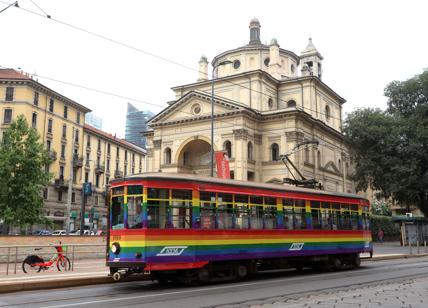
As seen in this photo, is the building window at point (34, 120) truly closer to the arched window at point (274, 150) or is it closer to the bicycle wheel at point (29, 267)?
the arched window at point (274, 150)

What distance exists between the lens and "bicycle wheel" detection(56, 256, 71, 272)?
52.1 feet

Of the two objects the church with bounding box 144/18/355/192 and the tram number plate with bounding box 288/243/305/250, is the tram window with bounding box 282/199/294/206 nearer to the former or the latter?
the tram number plate with bounding box 288/243/305/250

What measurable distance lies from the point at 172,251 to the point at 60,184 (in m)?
46.3

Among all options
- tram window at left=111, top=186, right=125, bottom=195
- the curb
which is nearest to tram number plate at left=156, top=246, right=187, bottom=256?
tram window at left=111, top=186, right=125, bottom=195

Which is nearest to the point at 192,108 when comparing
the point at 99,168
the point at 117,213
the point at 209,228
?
the point at 99,168

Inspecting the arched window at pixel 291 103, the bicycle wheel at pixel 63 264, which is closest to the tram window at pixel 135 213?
the bicycle wheel at pixel 63 264

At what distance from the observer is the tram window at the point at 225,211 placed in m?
13.1

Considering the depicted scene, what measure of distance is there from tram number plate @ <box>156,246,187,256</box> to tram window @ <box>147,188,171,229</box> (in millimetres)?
549

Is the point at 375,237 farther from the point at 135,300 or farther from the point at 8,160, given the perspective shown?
the point at 135,300

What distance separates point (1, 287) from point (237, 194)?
645 centimetres

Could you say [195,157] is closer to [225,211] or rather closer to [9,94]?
[9,94]

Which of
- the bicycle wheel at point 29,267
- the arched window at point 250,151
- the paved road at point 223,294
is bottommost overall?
the paved road at point 223,294

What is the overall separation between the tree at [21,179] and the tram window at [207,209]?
24.3 meters

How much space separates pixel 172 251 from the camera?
1194cm
